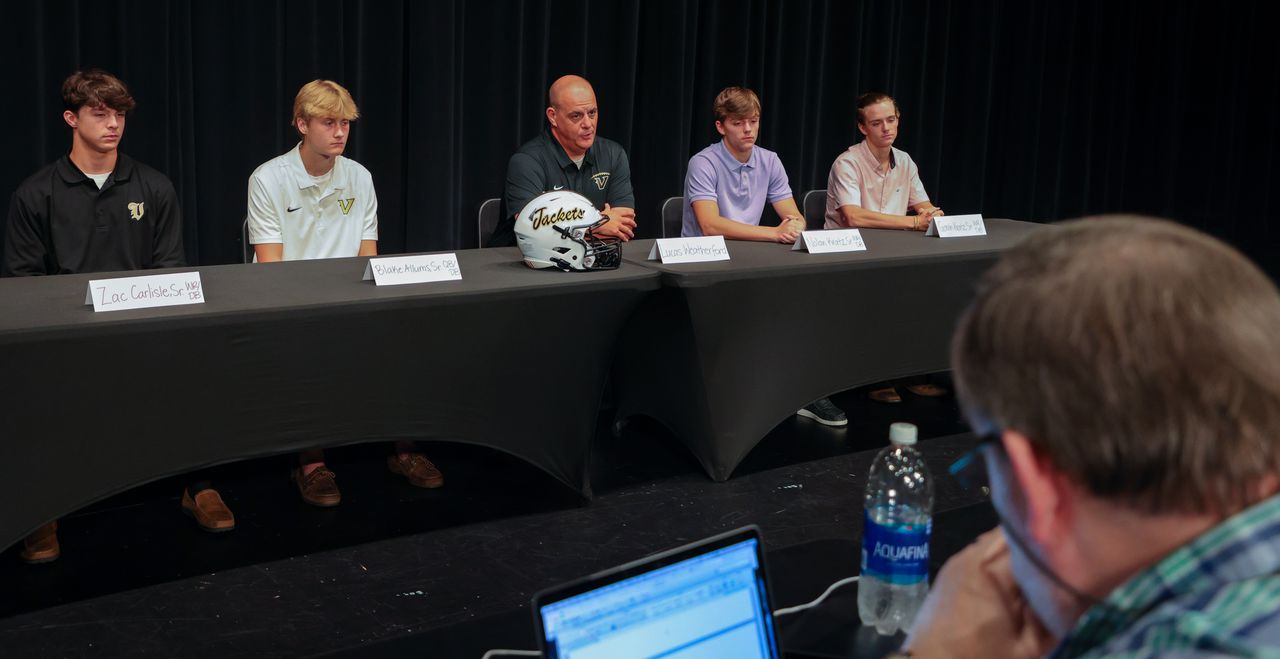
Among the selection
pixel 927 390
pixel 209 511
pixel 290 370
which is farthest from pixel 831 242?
pixel 209 511

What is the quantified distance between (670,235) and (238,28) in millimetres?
1841

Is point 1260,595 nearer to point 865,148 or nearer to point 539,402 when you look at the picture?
point 539,402

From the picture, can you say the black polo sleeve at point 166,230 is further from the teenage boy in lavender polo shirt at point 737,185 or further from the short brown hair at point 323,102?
the teenage boy in lavender polo shirt at point 737,185

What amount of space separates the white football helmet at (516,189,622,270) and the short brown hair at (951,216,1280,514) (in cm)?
230

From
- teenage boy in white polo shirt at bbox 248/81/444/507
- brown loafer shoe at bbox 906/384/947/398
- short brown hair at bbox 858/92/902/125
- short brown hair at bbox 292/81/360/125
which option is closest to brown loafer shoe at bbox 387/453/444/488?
teenage boy in white polo shirt at bbox 248/81/444/507

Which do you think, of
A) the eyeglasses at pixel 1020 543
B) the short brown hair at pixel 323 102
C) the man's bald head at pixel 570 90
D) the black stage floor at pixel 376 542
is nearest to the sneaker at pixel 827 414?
Answer: the black stage floor at pixel 376 542

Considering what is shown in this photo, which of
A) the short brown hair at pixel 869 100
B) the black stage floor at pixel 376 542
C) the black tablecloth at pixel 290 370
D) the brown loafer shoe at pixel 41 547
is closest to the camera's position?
the black tablecloth at pixel 290 370

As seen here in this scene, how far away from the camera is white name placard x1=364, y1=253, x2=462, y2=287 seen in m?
2.63

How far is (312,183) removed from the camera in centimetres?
338

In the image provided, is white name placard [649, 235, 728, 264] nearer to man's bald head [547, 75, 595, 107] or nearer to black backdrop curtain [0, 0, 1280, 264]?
man's bald head [547, 75, 595, 107]

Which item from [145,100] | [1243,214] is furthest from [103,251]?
[1243,214]

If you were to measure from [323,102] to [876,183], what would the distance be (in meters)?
2.19

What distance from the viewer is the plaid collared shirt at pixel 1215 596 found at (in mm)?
516

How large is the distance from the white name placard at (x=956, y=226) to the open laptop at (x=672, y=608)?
9.97 ft
